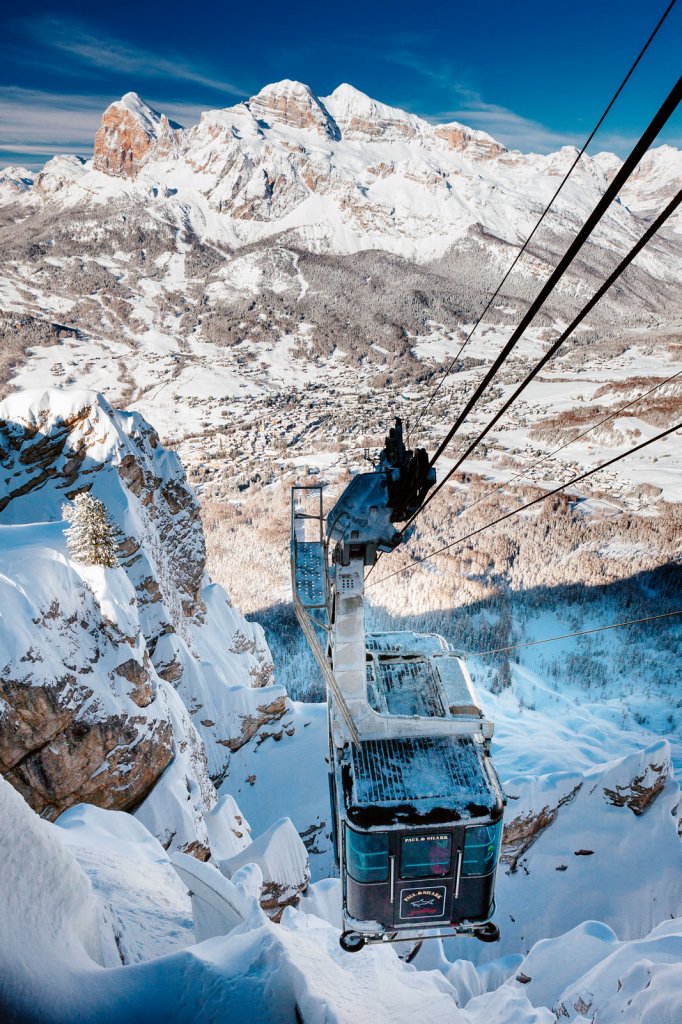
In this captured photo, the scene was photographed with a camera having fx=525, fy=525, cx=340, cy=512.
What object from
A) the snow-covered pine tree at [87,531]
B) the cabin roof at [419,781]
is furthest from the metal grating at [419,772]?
the snow-covered pine tree at [87,531]

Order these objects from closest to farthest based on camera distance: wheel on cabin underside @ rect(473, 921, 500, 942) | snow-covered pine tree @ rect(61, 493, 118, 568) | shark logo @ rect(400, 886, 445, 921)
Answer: shark logo @ rect(400, 886, 445, 921), wheel on cabin underside @ rect(473, 921, 500, 942), snow-covered pine tree @ rect(61, 493, 118, 568)

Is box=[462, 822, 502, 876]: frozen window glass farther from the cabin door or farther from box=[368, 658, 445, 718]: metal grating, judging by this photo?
box=[368, 658, 445, 718]: metal grating

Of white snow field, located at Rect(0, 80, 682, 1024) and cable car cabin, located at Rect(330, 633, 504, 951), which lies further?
cable car cabin, located at Rect(330, 633, 504, 951)

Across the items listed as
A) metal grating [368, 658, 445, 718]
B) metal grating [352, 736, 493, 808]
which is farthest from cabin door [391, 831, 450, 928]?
metal grating [368, 658, 445, 718]

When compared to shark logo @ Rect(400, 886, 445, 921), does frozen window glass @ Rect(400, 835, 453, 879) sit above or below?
above

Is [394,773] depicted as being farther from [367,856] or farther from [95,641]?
[95,641]
